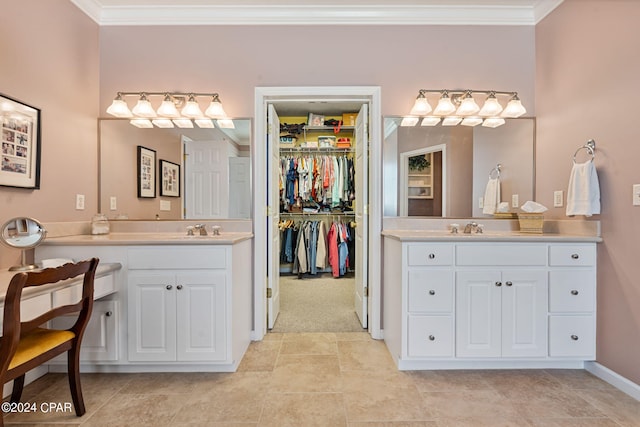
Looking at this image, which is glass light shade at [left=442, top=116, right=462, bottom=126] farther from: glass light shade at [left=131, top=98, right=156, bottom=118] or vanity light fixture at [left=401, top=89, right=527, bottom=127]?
glass light shade at [left=131, top=98, right=156, bottom=118]

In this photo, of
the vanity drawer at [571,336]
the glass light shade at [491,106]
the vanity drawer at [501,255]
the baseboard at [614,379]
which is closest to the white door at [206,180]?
the vanity drawer at [501,255]

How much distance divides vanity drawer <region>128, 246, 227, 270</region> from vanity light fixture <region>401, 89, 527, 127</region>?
6.22 feet

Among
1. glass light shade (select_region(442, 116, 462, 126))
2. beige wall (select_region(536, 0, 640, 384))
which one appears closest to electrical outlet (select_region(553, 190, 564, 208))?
beige wall (select_region(536, 0, 640, 384))

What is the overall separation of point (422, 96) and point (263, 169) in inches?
56.3

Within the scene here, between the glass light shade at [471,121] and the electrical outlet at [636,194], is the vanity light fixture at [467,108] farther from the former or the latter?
the electrical outlet at [636,194]

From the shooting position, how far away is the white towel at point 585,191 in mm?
1917

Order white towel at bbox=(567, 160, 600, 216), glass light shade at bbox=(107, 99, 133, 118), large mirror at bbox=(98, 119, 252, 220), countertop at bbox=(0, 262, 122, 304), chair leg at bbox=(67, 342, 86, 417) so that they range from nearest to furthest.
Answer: countertop at bbox=(0, 262, 122, 304)
chair leg at bbox=(67, 342, 86, 417)
white towel at bbox=(567, 160, 600, 216)
glass light shade at bbox=(107, 99, 133, 118)
large mirror at bbox=(98, 119, 252, 220)

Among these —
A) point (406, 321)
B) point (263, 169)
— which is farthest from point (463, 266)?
point (263, 169)

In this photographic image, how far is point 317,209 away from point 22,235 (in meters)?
3.49

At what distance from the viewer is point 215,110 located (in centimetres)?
247

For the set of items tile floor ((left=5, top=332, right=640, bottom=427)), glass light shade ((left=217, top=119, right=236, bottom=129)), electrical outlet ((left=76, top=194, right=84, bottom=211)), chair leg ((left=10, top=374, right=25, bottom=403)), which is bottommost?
tile floor ((left=5, top=332, right=640, bottom=427))

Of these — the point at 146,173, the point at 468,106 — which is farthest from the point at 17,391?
the point at 468,106

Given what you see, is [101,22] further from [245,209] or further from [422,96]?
[422,96]

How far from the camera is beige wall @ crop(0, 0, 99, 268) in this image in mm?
1800
